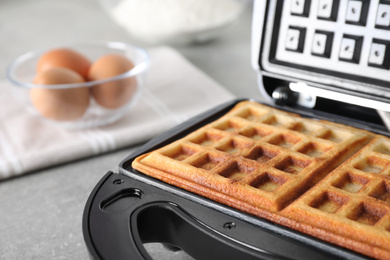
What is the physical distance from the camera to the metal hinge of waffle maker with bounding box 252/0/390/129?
0.78m

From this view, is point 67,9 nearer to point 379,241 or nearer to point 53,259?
point 53,259

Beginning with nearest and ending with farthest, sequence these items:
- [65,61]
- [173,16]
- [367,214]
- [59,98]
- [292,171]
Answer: [367,214] → [292,171] → [59,98] → [65,61] → [173,16]

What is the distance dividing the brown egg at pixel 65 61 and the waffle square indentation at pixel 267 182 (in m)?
0.68

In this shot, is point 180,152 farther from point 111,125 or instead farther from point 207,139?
point 111,125

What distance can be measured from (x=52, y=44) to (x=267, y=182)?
1416 millimetres

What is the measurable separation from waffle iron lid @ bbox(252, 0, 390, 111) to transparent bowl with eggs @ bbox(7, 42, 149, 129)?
0.39 m

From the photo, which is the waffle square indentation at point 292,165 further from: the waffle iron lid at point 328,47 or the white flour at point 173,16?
the white flour at point 173,16

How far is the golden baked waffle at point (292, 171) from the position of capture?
0.60m

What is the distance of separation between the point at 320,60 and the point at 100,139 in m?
0.51

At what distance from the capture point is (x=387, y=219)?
590mm

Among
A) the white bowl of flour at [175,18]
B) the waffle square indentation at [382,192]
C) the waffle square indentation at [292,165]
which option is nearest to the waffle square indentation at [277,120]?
the waffle square indentation at [292,165]

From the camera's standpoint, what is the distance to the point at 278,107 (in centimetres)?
91

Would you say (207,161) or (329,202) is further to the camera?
(207,161)

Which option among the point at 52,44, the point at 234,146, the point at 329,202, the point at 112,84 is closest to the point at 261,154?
the point at 234,146
